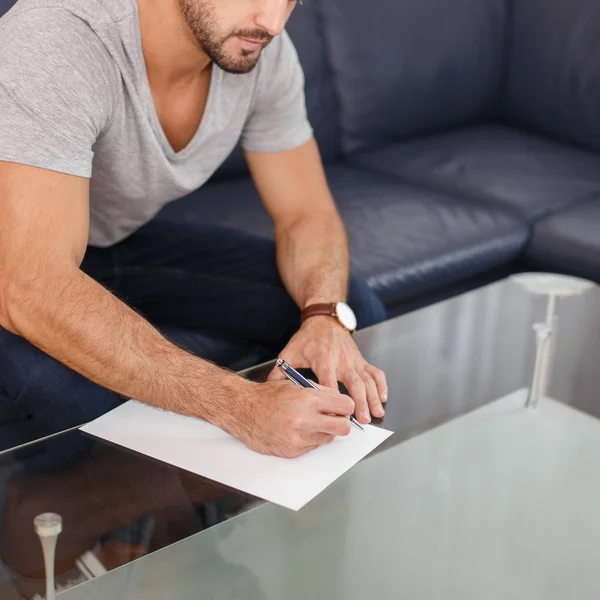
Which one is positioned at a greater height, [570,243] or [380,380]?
[380,380]

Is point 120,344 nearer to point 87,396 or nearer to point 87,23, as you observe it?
point 87,396

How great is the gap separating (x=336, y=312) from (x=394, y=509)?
1.08 ft

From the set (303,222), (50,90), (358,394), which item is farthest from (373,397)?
(50,90)

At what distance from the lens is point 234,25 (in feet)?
4.75

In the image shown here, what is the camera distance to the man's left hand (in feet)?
4.33

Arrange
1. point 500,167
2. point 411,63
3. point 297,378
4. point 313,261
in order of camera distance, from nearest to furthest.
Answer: point 297,378 < point 313,261 < point 500,167 < point 411,63

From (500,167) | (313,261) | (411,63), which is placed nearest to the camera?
(313,261)

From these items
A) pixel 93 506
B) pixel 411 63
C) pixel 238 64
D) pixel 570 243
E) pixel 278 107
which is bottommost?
pixel 570 243

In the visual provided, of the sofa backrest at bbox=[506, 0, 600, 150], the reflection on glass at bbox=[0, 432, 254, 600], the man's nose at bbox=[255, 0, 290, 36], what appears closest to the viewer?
the reflection on glass at bbox=[0, 432, 254, 600]

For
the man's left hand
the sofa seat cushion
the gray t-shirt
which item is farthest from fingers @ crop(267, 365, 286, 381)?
the sofa seat cushion

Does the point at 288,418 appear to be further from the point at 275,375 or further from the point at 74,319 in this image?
the point at 74,319

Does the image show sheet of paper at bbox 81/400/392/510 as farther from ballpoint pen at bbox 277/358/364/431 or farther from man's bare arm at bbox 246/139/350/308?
man's bare arm at bbox 246/139/350/308

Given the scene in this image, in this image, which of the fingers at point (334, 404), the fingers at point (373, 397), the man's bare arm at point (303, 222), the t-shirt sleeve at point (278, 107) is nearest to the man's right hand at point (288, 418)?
the fingers at point (334, 404)

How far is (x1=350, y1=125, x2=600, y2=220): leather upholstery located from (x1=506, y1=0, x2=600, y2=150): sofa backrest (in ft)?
0.20
